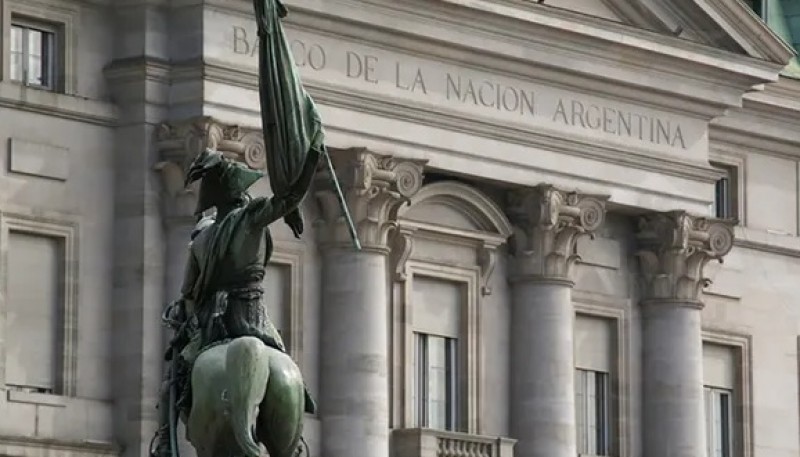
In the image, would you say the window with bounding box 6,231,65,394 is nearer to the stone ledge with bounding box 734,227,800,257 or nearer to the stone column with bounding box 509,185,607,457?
the stone column with bounding box 509,185,607,457

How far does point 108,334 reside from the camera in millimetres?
54219

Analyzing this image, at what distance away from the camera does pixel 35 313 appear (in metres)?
53.3

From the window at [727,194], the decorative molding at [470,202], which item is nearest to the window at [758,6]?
the window at [727,194]

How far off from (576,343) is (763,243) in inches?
246

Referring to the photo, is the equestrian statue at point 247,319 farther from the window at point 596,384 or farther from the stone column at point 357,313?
the window at point 596,384

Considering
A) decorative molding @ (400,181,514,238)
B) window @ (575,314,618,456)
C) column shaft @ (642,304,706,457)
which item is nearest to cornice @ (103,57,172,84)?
decorative molding @ (400,181,514,238)

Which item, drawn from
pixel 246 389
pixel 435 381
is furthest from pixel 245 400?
pixel 435 381

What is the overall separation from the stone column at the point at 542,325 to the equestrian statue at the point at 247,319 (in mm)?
42445

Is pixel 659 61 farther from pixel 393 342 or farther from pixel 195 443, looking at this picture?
pixel 195 443

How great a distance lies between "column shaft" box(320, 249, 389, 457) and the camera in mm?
55906

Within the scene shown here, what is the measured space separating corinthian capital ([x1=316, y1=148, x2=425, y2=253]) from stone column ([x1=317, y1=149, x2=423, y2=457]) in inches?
0.6

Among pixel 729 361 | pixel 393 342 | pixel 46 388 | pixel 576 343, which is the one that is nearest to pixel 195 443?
pixel 46 388

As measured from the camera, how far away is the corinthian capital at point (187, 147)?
5406cm

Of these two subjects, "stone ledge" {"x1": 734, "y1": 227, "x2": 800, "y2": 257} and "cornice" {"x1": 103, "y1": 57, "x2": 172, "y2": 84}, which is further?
"stone ledge" {"x1": 734, "y1": 227, "x2": 800, "y2": 257}
